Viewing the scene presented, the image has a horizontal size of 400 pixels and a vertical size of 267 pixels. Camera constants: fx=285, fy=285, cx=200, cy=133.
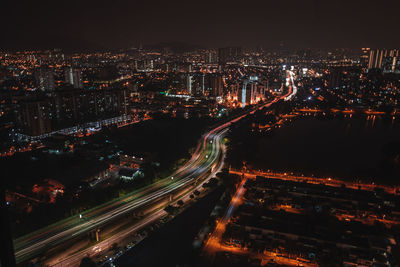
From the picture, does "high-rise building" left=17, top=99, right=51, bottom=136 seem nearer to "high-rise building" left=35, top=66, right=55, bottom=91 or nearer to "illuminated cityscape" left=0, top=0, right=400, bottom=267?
"illuminated cityscape" left=0, top=0, right=400, bottom=267

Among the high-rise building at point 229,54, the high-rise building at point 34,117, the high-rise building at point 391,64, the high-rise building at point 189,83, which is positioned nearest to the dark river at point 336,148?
the high-rise building at point 189,83

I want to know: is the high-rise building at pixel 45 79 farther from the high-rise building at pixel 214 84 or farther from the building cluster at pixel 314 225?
the building cluster at pixel 314 225

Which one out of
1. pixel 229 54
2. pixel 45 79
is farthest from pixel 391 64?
pixel 45 79

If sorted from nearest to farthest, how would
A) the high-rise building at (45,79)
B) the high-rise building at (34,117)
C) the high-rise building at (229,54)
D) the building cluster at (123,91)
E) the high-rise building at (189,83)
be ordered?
the high-rise building at (34,117) < the building cluster at (123,91) < the high-rise building at (45,79) < the high-rise building at (189,83) < the high-rise building at (229,54)

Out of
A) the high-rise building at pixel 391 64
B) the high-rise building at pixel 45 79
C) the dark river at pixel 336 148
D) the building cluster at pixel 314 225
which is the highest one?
the high-rise building at pixel 391 64

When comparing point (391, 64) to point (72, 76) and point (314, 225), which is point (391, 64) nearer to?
point (72, 76)

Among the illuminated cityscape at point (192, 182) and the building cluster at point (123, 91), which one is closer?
the illuminated cityscape at point (192, 182)

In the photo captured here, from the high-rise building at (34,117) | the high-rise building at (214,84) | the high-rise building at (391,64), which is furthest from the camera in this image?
the high-rise building at (391,64)
